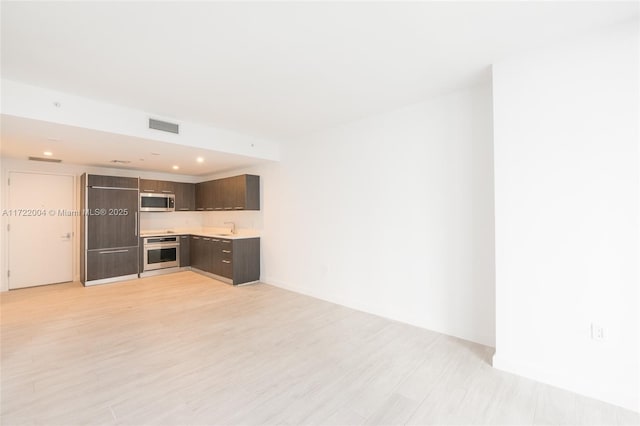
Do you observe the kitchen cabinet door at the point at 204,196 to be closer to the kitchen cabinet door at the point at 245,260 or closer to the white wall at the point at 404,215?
the kitchen cabinet door at the point at 245,260

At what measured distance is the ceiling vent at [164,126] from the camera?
3.71 metres

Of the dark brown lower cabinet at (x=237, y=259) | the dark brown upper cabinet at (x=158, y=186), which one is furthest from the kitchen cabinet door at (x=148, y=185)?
the dark brown lower cabinet at (x=237, y=259)

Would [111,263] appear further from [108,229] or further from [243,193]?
[243,193]

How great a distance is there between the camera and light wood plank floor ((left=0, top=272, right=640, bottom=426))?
6.48ft

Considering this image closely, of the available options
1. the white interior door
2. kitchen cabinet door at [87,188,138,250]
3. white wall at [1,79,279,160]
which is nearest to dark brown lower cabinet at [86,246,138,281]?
kitchen cabinet door at [87,188,138,250]

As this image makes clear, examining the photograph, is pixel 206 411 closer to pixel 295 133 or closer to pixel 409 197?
pixel 409 197

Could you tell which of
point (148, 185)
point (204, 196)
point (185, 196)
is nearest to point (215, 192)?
point (204, 196)

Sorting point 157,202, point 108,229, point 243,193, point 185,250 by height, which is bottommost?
point 185,250

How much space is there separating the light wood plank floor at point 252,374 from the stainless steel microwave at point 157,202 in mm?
2613

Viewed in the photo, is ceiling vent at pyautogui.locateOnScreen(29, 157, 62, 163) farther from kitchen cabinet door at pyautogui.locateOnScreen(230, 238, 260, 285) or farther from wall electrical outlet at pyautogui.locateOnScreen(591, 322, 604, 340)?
wall electrical outlet at pyautogui.locateOnScreen(591, 322, 604, 340)

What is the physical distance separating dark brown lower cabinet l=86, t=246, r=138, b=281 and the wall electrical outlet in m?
6.89

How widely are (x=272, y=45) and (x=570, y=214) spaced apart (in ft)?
8.66

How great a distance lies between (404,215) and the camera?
3643 mm

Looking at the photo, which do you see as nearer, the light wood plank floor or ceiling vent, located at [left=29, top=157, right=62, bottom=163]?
the light wood plank floor
